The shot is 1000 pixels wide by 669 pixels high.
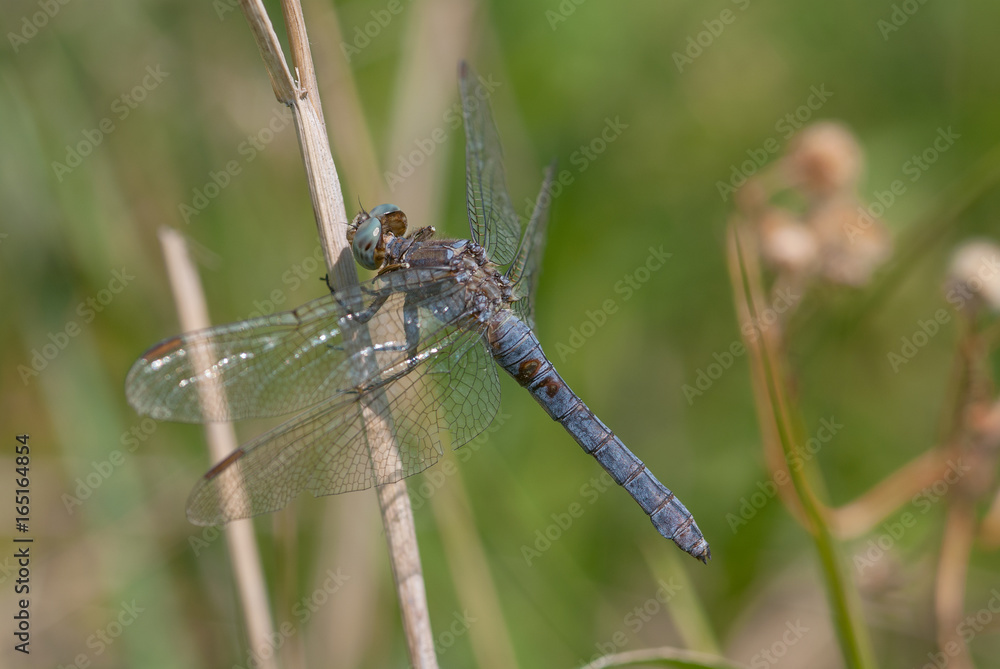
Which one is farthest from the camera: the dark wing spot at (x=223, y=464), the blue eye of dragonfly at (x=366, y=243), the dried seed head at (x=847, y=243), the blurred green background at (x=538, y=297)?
the blurred green background at (x=538, y=297)

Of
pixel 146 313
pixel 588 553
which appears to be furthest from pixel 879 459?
pixel 146 313

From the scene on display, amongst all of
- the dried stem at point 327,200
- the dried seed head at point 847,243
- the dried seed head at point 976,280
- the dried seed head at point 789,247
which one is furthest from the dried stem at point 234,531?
the dried seed head at point 976,280

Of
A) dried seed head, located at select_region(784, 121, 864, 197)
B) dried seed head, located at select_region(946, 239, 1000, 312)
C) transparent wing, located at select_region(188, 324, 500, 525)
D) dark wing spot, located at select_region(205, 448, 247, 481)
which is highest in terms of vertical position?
dark wing spot, located at select_region(205, 448, 247, 481)

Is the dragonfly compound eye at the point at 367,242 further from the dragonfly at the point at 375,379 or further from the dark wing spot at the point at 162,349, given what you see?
the dark wing spot at the point at 162,349

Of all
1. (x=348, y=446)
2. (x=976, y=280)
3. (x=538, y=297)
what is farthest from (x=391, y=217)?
(x=976, y=280)

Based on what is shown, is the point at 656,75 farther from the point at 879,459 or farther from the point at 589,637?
the point at 589,637

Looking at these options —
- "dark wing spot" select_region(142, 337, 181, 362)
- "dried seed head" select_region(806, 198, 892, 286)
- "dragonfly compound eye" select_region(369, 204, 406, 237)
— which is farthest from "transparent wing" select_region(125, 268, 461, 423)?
"dried seed head" select_region(806, 198, 892, 286)

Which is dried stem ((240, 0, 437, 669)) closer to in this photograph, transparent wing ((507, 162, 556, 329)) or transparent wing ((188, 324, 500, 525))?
transparent wing ((188, 324, 500, 525))
